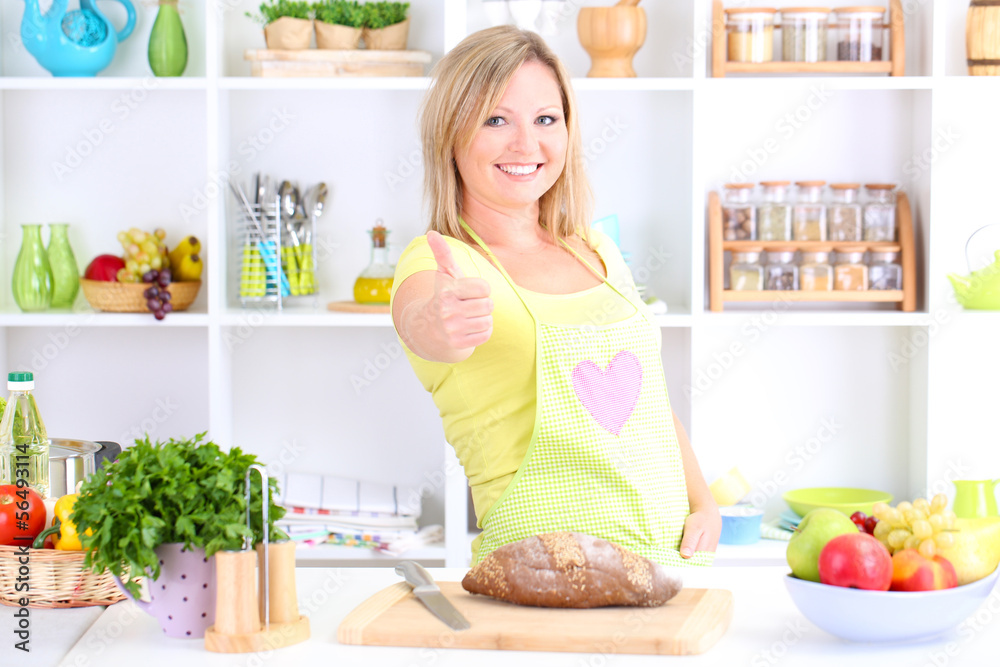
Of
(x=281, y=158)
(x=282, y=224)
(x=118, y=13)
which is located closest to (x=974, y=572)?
(x=282, y=224)

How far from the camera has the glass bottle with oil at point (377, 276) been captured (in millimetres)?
2246

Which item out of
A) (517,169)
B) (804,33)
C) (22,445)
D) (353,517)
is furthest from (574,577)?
(804,33)

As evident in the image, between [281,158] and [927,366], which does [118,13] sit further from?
[927,366]

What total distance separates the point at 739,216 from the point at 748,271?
0.13m

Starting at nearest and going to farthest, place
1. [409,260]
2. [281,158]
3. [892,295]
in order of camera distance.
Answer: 1. [409,260]
2. [892,295]
3. [281,158]

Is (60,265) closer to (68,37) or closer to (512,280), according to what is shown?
(68,37)

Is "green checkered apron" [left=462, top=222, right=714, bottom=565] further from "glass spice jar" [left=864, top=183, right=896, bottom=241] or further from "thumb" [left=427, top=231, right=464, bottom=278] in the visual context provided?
"glass spice jar" [left=864, top=183, right=896, bottom=241]

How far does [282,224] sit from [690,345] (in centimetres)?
96

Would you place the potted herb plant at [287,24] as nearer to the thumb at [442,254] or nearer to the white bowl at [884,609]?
the thumb at [442,254]

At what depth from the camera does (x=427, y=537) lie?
2.27m

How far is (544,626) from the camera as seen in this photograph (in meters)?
0.96

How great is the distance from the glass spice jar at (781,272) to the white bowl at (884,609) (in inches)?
53.6

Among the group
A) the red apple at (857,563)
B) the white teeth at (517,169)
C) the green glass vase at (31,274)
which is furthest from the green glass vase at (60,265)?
the red apple at (857,563)

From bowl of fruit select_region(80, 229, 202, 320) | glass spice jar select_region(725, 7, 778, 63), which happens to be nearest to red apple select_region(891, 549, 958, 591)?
glass spice jar select_region(725, 7, 778, 63)
